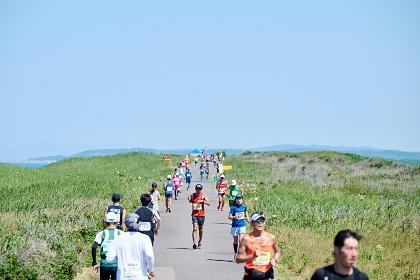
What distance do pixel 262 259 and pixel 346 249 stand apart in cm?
423

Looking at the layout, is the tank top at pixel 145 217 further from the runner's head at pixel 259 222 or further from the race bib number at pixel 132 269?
the race bib number at pixel 132 269

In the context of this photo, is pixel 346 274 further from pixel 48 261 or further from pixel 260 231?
pixel 48 261

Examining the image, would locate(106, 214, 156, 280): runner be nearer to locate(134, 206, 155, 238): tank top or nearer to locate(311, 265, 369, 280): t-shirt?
locate(311, 265, 369, 280): t-shirt

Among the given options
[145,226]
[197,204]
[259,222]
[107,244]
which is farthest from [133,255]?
[197,204]

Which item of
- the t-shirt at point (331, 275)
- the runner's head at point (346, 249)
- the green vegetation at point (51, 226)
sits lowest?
the green vegetation at point (51, 226)

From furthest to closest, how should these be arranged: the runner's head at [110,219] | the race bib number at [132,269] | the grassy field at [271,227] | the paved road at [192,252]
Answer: the paved road at [192,252]
the grassy field at [271,227]
the runner's head at [110,219]
the race bib number at [132,269]

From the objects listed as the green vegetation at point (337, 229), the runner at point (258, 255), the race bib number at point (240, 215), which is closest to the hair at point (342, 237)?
the runner at point (258, 255)

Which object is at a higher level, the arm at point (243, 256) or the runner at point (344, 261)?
the runner at point (344, 261)

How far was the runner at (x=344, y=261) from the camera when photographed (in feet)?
23.4

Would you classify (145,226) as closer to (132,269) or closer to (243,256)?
(243,256)

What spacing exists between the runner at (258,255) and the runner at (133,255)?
5.65ft

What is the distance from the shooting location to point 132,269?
1009 cm

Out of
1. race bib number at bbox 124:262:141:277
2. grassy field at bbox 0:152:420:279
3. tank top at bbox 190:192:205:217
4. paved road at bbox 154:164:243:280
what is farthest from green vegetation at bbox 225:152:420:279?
race bib number at bbox 124:262:141:277

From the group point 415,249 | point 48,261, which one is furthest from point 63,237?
point 415,249
